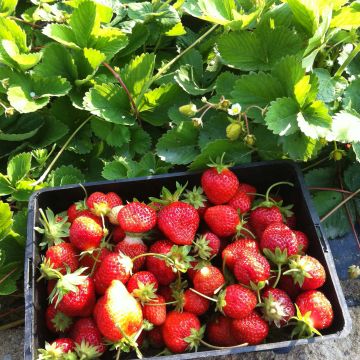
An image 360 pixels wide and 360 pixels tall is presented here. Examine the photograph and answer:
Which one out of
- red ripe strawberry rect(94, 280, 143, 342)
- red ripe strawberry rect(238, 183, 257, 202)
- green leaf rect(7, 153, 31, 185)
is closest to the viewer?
red ripe strawberry rect(94, 280, 143, 342)

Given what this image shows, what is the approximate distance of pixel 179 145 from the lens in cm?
118

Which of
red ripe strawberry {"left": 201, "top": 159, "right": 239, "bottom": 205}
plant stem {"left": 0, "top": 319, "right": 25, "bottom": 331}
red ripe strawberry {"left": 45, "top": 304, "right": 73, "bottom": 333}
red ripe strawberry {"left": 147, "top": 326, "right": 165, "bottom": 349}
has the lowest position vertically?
plant stem {"left": 0, "top": 319, "right": 25, "bottom": 331}

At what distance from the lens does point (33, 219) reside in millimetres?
994

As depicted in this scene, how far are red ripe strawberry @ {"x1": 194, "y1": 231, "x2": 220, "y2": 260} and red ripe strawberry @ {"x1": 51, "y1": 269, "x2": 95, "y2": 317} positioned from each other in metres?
0.22

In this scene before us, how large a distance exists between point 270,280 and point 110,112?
0.58m

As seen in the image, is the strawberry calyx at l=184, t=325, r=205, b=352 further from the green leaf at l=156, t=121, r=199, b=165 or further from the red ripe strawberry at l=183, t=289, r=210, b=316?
the green leaf at l=156, t=121, r=199, b=165

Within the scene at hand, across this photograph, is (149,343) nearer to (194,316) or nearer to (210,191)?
(194,316)

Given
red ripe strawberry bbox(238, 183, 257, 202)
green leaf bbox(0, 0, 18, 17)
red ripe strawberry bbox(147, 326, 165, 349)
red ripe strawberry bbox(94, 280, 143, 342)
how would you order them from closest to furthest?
red ripe strawberry bbox(94, 280, 143, 342), red ripe strawberry bbox(147, 326, 165, 349), red ripe strawberry bbox(238, 183, 257, 202), green leaf bbox(0, 0, 18, 17)

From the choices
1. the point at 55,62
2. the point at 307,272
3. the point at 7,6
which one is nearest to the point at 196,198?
the point at 307,272

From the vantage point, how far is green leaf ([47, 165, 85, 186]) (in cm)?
116

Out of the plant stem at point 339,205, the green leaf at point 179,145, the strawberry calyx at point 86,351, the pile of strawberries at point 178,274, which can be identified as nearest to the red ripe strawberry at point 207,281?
the pile of strawberries at point 178,274

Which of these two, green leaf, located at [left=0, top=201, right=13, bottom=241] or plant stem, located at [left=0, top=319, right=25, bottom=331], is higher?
green leaf, located at [left=0, top=201, right=13, bottom=241]

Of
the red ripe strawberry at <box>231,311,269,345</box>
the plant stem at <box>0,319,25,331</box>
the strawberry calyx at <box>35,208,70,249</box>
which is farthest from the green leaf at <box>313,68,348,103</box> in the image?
the plant stem at <box>0,319,25,331</box>

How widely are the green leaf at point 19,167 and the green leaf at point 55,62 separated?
0.78 ft
